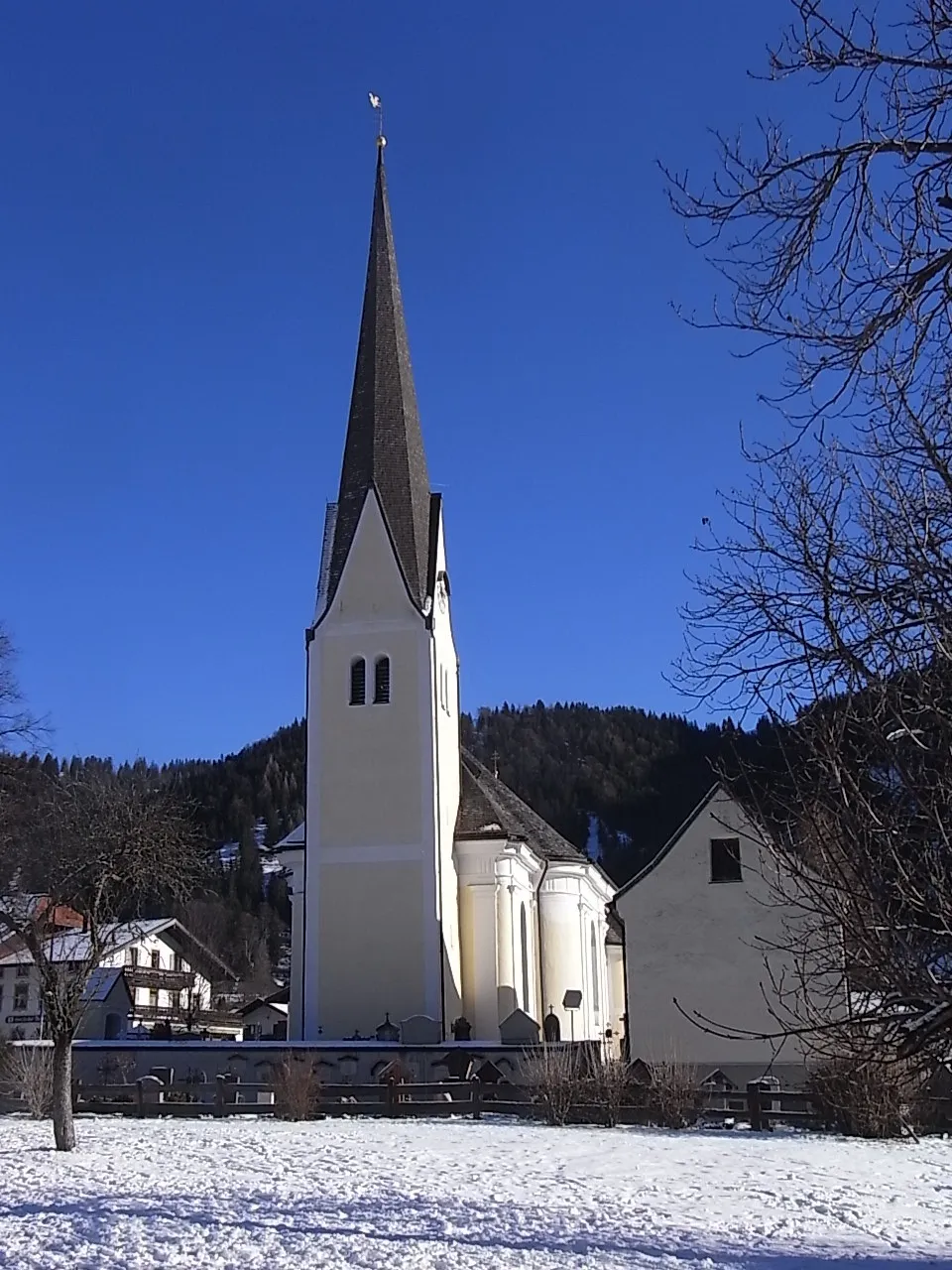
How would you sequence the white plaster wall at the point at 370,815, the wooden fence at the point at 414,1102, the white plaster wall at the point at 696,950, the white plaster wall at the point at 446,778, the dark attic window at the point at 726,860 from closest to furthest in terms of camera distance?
the wooden fence at the point at 414,1102 < the white plaster wall at the point at 696,950 < the dark attic window at the point at 726,860 < the white plaster wall at the point at 370,815 < the white plaster wall at the point at 446,778

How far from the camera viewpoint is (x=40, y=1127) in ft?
73.6

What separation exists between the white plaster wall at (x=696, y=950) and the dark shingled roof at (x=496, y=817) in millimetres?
9560

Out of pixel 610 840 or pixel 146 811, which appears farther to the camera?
pixel 610 840

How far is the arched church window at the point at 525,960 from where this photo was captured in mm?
39938

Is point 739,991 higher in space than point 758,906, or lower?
lower

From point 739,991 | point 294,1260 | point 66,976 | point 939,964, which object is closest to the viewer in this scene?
point 939,964

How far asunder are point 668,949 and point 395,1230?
57.8ft

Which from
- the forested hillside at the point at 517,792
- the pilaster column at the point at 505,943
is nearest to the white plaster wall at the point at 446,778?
the pilaster column at the point at 505,943

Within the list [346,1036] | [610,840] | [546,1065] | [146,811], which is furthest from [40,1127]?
[610,840]

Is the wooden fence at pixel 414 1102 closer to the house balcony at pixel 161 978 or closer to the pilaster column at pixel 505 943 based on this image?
the pilaster column at pixel 505 943

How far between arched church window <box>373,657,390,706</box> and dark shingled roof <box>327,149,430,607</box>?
2.05m

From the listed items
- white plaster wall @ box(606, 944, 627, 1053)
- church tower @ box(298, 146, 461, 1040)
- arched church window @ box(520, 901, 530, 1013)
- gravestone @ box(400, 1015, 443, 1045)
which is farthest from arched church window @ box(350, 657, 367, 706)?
white plaster wall @ box(606, 944, 627, 1053)

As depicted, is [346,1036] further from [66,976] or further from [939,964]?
[939,964]

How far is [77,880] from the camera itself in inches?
821
